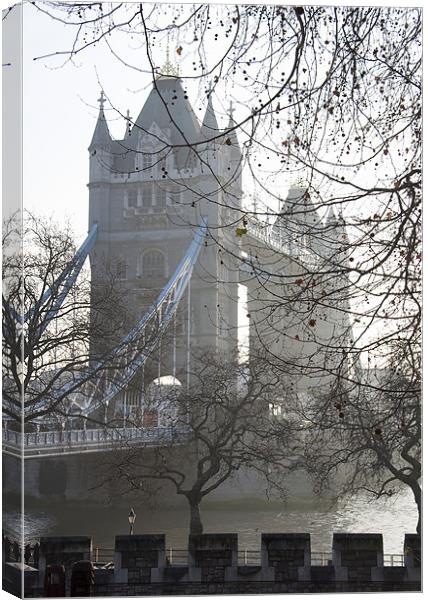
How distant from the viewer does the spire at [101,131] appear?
389 inches

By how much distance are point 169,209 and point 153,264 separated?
1.41ft

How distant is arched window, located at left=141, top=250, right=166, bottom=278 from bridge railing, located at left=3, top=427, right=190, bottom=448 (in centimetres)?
107

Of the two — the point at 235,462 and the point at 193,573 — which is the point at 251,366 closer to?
the point at 235,462

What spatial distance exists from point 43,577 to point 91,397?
4.33 feet

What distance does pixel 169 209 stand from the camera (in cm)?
1033

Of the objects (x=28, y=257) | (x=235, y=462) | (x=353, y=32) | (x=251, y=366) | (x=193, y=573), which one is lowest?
(x=193, y=573)

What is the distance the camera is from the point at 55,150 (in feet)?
32.3

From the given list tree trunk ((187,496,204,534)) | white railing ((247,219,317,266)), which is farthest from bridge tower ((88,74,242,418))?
tree trunk ((187,496,204,534))

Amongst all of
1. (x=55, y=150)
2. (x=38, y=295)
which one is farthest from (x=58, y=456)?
(x=55, y=150)

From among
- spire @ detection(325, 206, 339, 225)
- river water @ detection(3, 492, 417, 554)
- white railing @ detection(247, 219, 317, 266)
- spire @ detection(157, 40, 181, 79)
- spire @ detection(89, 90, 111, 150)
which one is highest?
spire @ detection(157, 40, 181, 79)

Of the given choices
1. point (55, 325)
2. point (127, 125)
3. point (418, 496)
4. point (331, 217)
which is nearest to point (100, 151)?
point (127, 125)

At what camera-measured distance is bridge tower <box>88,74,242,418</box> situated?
9984 millimetres

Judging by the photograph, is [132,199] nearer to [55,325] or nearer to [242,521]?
[55,325]

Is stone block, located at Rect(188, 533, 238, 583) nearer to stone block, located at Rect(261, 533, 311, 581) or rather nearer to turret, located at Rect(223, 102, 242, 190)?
stone block, located at Rect(261, 533, 311, 581)
